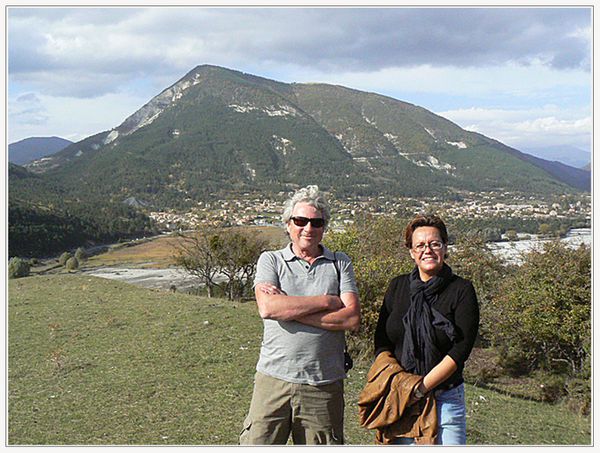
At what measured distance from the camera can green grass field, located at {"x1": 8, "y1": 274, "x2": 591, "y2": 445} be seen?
20.6 ft

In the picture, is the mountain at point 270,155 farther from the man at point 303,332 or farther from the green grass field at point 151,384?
the man at point 303,332

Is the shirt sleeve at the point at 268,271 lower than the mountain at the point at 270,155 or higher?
lower

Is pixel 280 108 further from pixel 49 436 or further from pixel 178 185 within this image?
pixel 49 436

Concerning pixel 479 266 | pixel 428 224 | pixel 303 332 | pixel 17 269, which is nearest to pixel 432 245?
pixel 428 224

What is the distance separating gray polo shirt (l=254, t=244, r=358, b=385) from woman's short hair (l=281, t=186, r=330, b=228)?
0.19 m

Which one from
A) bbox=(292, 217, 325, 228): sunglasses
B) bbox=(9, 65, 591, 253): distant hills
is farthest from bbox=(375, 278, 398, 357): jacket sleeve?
bbox=(9, 65, 591, 253): distant hills

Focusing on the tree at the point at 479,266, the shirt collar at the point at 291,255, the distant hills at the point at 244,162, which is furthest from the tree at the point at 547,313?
the distant hills at the point at 244,162

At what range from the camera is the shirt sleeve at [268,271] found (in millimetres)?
3006

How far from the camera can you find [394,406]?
111 inches

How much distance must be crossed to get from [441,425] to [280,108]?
160813mm

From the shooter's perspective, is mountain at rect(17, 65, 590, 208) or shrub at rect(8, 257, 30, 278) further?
mountain at rect(17, 65, 590, 208)

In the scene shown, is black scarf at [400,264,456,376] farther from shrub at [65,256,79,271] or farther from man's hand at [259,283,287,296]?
shrub at [65,256,79,271]

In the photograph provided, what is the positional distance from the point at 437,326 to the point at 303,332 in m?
0.70
